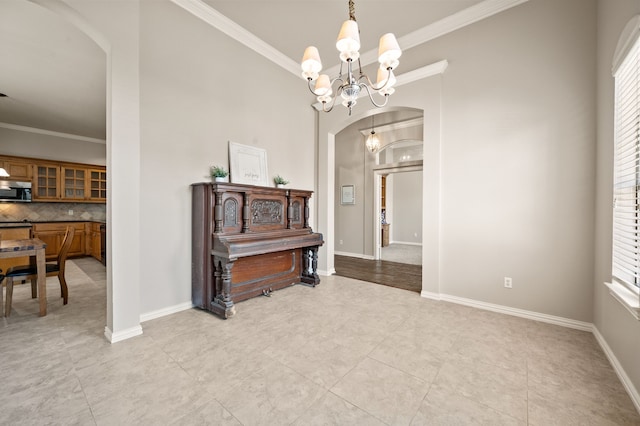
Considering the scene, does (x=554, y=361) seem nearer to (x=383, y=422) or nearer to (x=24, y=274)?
(x=383, y=422)

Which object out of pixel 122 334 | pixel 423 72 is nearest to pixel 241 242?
pixel 122 334

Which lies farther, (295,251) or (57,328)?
(295,251)

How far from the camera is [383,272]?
4676 mm

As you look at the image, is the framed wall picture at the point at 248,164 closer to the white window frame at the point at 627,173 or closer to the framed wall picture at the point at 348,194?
the framed wall picture at the point at 348,194

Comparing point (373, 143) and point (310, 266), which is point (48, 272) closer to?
point (310, 266)

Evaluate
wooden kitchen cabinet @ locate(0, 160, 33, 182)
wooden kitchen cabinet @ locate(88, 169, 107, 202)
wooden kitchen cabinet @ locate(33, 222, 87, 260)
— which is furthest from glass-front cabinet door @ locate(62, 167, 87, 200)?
wooden kitchen cabinet @ locate(33, 222, 87, 260)

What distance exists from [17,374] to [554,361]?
3.85 meters

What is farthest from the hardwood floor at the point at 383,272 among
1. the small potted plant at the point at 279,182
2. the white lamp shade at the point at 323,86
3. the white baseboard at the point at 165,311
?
the white lamp shade at the point at 323,86

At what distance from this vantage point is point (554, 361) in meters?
1.92

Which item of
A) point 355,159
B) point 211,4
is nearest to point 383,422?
point 211,4

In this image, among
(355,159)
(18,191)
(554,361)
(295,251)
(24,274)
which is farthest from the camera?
(355,159)

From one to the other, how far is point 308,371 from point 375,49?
4.13 metres

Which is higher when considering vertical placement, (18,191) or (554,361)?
(18,191)

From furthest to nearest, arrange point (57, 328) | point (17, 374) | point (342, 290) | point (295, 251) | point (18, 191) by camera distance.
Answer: point (18, 191)
point (295, 251)
point (342, 290)
point (57, 328)
point (17, 374)
